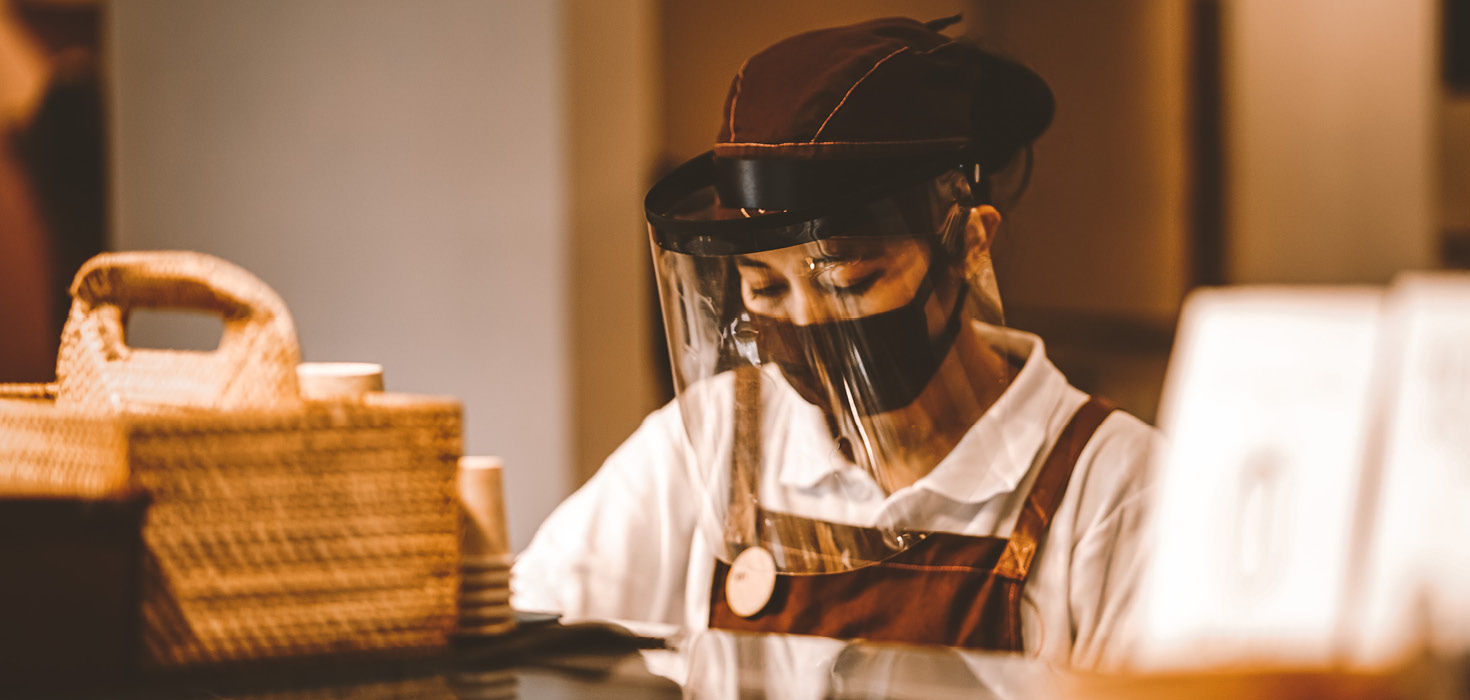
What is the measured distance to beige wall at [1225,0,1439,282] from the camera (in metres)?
1.77

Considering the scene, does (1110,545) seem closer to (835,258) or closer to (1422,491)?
(835,258)

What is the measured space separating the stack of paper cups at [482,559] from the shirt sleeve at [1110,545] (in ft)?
2.08

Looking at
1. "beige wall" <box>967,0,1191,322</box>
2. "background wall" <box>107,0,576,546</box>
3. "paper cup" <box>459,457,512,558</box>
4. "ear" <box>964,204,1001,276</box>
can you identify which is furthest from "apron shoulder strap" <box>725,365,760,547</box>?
"background wall" <box>107,0,576,546</box>

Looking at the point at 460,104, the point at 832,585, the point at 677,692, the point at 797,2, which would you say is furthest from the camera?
the point at 460,104

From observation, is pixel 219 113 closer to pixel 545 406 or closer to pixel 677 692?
pixel 545 406

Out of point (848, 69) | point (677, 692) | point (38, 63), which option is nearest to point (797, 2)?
point (848, 69)

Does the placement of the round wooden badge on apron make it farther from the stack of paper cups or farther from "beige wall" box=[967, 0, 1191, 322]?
"beige wall" box=[967, 0, 1191, 322]

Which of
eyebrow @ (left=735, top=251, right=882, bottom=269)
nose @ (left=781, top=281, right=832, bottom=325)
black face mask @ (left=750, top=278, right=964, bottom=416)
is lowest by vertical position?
black face mask @ (left=750, top=278, right=964, bottom=416)

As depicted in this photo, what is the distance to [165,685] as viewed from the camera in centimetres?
79

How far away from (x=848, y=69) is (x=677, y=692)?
0.65 meters

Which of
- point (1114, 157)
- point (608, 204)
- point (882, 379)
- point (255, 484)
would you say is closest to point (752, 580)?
point (882, 379)

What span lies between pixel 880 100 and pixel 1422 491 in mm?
802

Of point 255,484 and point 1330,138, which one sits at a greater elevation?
point 1330,138

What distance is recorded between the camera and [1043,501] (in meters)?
1.30
